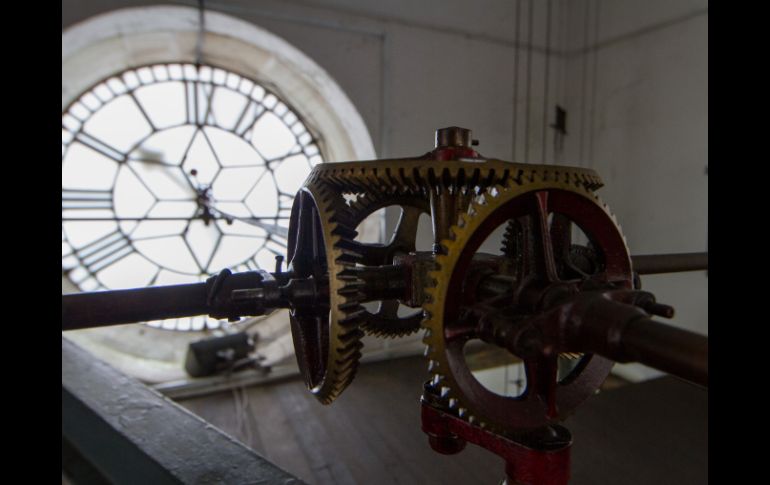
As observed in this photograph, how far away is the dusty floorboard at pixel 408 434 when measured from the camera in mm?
1502

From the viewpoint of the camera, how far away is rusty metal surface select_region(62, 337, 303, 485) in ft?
2.14

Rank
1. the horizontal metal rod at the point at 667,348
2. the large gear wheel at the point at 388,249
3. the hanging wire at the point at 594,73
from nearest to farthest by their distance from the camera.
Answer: the horizontal metal rod at the point at 667,348
the large gear wheel at the point at 388,249
the hanging wire at the point at 594,73

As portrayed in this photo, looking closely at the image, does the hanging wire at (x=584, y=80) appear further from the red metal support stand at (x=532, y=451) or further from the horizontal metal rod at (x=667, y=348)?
the horizontal metal rod at (x=667, y=348)

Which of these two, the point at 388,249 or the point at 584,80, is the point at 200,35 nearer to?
the point at 388,249

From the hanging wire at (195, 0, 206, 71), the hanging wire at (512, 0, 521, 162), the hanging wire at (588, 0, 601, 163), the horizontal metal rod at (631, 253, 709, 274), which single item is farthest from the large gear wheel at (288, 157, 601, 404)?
the hanging wire at (588, 0, 601, 163)

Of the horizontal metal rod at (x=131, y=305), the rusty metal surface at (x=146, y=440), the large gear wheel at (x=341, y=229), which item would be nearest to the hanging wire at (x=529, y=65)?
the large gear wheel at (x=341, y=229)

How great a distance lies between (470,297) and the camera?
1.78 feet

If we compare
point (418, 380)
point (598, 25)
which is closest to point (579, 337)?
point (418, 380)

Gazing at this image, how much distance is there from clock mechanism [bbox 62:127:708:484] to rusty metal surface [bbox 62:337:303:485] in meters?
0.17

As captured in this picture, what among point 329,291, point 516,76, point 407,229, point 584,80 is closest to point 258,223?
point 516,76

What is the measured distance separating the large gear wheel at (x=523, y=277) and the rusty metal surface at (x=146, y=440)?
0.96 ft

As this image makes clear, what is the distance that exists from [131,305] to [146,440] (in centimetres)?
34

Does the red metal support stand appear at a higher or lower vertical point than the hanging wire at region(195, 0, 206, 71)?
lower

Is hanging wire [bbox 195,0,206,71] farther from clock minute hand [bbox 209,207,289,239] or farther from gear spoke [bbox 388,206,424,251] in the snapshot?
gear spoke [bbox 388,206,424,251]
